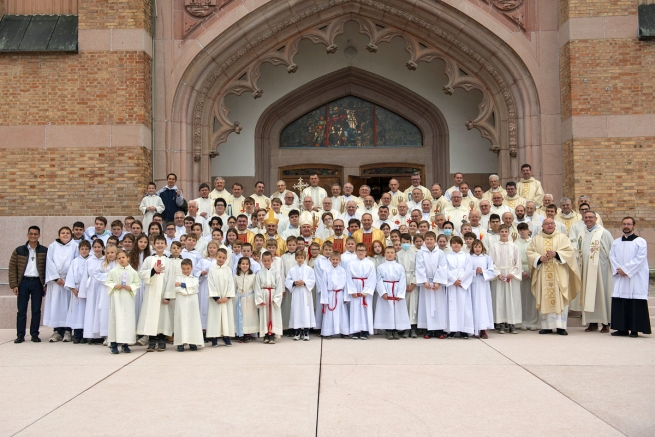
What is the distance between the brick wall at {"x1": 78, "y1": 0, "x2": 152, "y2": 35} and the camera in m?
13.2

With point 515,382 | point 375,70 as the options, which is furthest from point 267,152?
point 515,382

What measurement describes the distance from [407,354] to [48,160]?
8244mm

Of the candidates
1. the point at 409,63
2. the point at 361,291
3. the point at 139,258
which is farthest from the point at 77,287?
the point at 409,63

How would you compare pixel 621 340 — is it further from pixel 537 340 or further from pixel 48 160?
pixel 48 160

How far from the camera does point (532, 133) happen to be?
45.7 ft

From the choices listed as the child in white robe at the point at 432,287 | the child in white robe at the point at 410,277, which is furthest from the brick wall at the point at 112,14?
the child in white robe at the point at 432,287

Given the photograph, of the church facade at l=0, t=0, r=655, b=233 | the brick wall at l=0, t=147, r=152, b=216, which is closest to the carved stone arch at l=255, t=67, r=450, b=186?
the church facade at l=0, t=0, r=655, b=233

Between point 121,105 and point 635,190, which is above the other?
point 121,105

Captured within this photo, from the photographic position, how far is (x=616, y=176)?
12953 millimetres

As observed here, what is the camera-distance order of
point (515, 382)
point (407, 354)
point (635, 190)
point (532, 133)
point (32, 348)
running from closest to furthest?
point (515, 382)
point (407, 354)
point (32, 348)
point (635, 190)
point (532, 133)

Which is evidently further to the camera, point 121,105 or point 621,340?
point 121,105

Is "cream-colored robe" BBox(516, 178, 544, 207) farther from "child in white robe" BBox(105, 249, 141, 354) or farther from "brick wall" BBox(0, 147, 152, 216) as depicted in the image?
"child in white robe" BBox(105, 249, 141, 354)

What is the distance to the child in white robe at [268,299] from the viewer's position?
9508mm

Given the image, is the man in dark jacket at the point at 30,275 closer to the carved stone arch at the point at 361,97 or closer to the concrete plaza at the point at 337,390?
the concrete plaza at the point at 337,390
